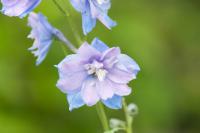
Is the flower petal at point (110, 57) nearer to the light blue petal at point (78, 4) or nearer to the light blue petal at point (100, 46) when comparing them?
the light blue petal at point (100, 46)

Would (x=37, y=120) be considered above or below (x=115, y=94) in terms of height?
below

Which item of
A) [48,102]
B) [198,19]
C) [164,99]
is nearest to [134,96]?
[164,99]

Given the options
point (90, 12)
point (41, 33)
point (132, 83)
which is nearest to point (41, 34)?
point (41, 33)

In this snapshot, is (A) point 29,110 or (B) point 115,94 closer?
(B) point 115,94

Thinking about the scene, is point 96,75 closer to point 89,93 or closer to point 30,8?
point 89,93

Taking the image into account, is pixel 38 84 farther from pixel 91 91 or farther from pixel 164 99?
pixel 91 91

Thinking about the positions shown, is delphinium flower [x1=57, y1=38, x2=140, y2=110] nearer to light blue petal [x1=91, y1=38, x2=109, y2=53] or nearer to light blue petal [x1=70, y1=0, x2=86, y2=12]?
light blue petal [x1=91, y1=38, x2=109, y2=53]
